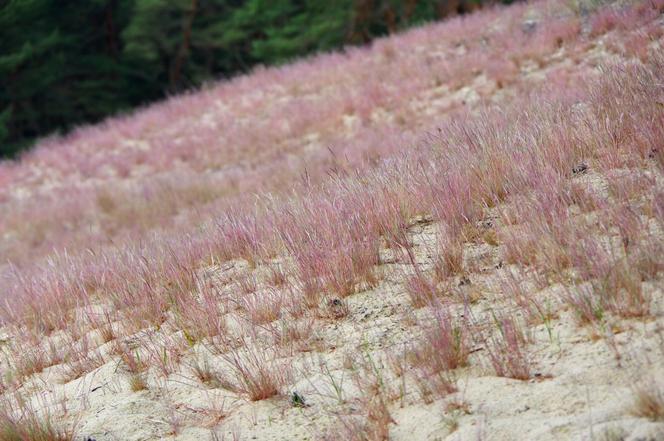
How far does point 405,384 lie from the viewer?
354cm

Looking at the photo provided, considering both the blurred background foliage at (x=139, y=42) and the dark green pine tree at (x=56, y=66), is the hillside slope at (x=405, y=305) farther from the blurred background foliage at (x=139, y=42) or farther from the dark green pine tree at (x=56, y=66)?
the dark green pine tree at (x=56, y=66)

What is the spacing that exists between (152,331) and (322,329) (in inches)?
45.6

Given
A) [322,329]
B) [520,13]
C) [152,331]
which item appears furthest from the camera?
[520,13]

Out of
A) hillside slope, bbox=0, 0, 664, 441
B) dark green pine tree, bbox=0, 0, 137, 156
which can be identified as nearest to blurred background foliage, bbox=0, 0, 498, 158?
dark green pine tree, bbox=0, 0, 137, 156

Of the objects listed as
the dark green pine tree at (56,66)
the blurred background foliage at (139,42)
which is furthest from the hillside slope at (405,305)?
the dark green pine tree at (56,66)

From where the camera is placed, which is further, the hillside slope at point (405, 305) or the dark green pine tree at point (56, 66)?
the dark green pine tree at point (56, 66)

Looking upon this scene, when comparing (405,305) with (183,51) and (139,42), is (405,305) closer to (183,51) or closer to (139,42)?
(139,42)

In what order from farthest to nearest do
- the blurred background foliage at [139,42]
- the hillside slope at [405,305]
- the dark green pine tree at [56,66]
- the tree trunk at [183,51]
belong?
1. the tree trunk at [183,51]
2. the blurred background foliage at [139,42]
3. the dark green pine tree at [56,66]
4. the hillside slope at [405,305]

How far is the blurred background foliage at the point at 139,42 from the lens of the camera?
2347 centimetres

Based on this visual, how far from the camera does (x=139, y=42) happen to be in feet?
84.7

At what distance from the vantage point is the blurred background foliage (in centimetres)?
2347

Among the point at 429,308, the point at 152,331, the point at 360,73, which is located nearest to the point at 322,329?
the point at 429,308

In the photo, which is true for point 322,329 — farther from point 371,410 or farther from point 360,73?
point 360,73

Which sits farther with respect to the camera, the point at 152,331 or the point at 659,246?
the point at 152,331
